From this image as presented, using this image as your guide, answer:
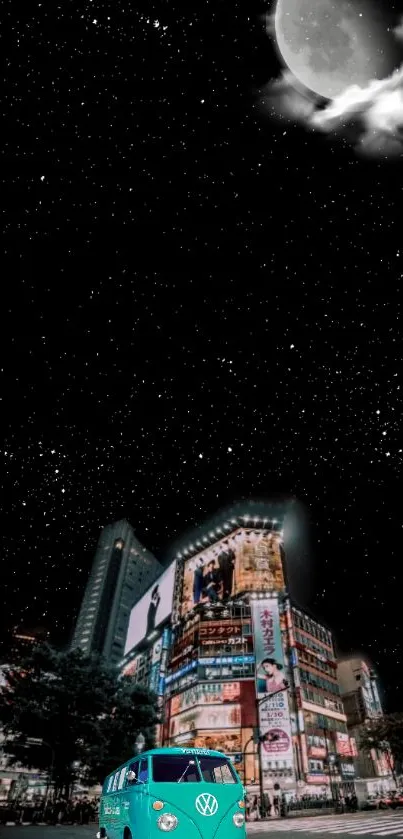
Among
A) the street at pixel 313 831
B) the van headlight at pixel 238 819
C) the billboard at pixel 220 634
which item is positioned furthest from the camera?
the billboard at pixel 220 634

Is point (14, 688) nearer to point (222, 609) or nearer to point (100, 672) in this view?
Answer: point (100, 672)

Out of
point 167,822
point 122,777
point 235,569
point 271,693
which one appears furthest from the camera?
point 235,569

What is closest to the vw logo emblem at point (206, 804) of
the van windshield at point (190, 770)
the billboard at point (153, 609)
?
the van windshield at point (190, 770)

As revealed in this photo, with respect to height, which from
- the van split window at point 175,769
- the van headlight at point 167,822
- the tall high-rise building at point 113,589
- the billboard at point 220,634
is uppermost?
the tall high-rise building at point 113,589

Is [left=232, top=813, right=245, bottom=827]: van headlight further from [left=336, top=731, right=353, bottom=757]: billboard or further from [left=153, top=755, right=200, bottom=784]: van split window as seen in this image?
[left=336, top=731, right=353, bottom=757]: billboard

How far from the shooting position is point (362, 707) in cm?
7125

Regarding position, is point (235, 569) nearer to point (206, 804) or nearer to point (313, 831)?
point (313, 831)

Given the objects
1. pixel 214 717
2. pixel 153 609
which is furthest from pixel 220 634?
pixel 153 609

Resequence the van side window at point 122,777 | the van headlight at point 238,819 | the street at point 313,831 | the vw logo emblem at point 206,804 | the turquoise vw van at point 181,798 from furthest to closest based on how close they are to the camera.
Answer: the street at point 313,831, the van side window at point 122,777, the van headlight at point 238,819, the vw logo emblem at point 206,804, the turquoise vw van at point 181,798

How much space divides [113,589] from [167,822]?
132335mm

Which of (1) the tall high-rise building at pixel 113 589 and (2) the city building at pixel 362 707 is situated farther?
(1) the tall high-rise building at pixel 113 589

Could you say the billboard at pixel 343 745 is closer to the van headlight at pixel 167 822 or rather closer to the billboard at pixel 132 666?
the billboard at pixel 132 666

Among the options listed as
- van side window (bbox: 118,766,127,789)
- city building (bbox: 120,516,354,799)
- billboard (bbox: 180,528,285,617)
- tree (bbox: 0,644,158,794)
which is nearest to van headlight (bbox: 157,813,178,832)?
van side window (bbox: 118,766,127,789)

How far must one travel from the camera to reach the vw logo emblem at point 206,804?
633cm
